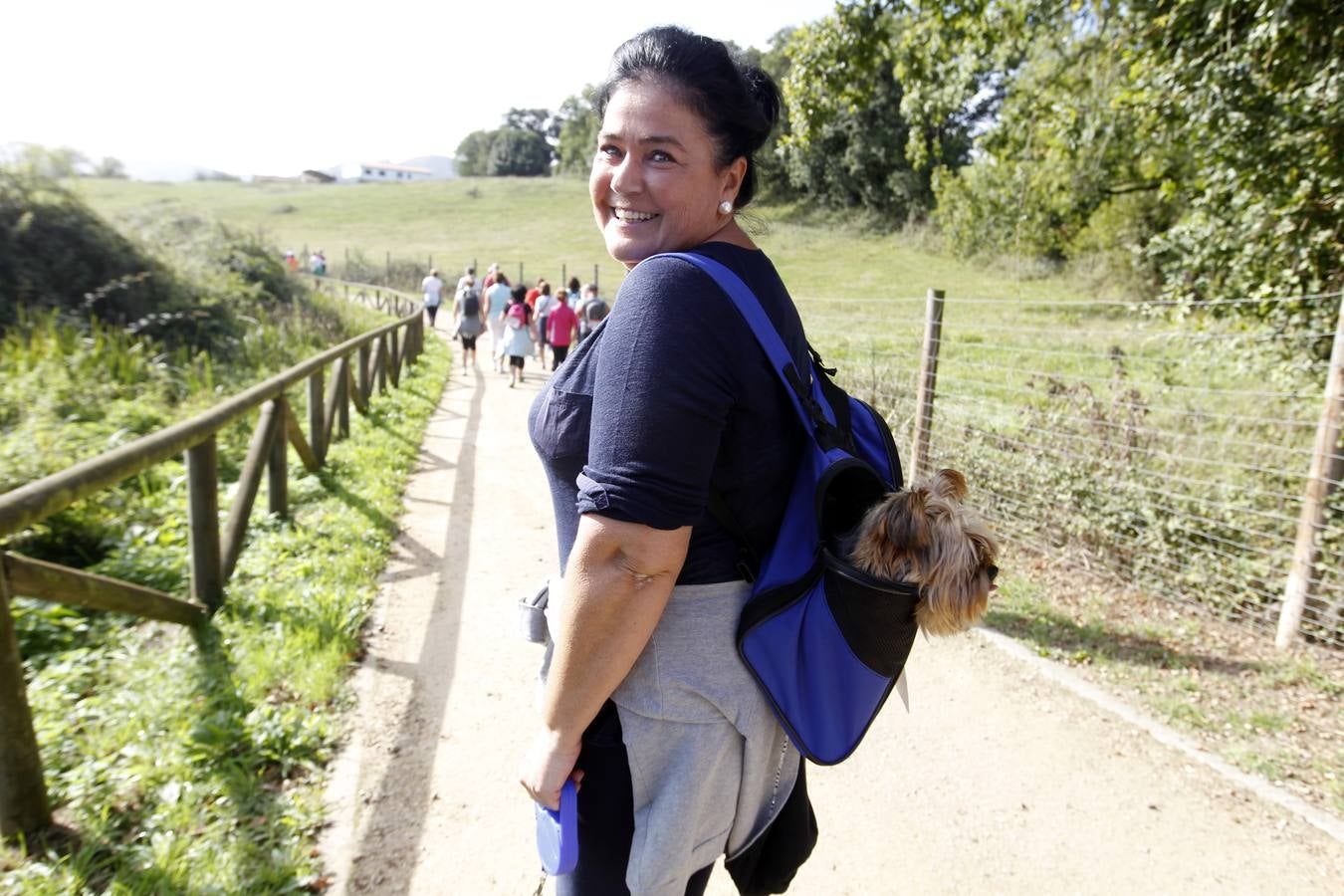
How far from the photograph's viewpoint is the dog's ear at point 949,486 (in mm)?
1267

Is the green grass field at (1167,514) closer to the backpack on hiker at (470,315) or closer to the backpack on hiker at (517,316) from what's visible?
the backpack on hiker at (517,316)

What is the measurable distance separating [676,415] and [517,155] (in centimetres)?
11272

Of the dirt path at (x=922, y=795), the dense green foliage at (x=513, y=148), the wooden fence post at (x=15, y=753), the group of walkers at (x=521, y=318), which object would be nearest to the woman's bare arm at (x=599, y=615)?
the dirt path at (x=922, y=795)

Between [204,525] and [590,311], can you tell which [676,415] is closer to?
[204,525]

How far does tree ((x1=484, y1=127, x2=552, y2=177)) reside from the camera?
344ft

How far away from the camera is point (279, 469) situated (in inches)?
218

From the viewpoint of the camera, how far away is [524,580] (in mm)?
5105

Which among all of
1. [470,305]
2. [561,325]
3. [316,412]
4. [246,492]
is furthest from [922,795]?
[470,305]

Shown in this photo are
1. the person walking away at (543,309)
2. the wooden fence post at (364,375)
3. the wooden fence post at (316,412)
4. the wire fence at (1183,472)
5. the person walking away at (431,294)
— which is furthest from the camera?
the person walking away at (431,294)

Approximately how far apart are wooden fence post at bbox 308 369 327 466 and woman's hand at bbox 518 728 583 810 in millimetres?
6132

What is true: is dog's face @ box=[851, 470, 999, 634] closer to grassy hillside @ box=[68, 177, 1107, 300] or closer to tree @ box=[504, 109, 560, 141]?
grassy hillside @ box=[68, 177, 1107, 300]

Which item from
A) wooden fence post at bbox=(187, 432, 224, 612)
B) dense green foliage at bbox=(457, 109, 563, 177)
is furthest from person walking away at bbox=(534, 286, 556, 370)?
dense green foliage at bbox=(457, 109, 563, 177)

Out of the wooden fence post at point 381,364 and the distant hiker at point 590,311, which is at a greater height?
the distant hiker at point 590,311

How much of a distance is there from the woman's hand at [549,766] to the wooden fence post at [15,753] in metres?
A: 2.00
